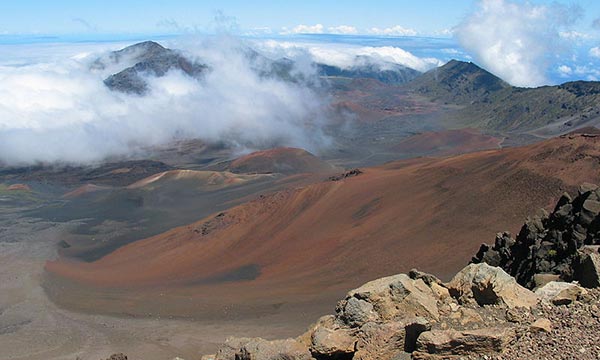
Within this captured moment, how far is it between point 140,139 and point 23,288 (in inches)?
4810

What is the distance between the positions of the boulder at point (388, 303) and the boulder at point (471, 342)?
2.17 m

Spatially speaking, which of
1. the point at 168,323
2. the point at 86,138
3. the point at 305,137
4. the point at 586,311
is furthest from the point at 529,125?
the point at 586,311

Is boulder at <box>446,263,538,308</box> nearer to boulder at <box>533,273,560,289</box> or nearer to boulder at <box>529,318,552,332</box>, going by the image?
boulder at <box>529,318,552,332</box>

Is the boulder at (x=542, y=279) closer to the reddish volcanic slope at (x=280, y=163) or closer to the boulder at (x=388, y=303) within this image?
the boulder at (x=388, y=303)

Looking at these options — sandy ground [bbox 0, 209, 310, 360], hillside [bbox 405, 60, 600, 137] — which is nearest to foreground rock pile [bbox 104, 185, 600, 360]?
sandy ground [bbox 0, 209, 310, 360]

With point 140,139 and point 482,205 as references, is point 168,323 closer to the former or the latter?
point 482,205

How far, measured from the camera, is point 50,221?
241 ft

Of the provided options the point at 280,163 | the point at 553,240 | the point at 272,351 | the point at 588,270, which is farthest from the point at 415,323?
the point at 280,163

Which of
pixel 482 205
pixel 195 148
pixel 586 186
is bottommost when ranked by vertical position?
pixel 195 148

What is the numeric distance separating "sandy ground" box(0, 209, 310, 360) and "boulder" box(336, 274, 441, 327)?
44.2 feet

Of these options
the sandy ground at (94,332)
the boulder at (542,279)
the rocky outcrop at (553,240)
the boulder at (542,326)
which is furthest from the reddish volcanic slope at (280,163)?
the boulder at (542,326)

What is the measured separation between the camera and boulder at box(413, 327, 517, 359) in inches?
393

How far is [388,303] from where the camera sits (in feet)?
41.7

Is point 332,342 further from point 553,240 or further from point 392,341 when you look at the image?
point 553,240
